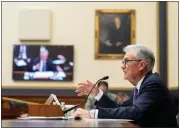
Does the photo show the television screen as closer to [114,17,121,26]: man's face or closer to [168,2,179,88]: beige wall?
[114,17,121,26]: man's face

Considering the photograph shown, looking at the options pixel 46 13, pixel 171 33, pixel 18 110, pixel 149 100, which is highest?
pixel 46 13

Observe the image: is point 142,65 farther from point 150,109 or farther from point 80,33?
point 80,33

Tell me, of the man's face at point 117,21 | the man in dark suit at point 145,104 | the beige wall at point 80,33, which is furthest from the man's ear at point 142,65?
the man's face at point 117,21

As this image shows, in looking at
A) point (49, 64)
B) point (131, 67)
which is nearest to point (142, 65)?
point (131, 67)

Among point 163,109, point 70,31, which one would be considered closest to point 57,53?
point 70,31

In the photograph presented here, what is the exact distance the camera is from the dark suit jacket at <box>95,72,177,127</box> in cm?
262

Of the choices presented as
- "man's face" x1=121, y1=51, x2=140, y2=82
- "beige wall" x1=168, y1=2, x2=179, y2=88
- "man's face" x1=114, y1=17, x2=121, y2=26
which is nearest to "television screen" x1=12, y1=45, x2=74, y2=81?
"man's face" x1=114, y1=17, x2=121, y2=26

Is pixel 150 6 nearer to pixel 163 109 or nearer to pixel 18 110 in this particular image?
pixel 18 110

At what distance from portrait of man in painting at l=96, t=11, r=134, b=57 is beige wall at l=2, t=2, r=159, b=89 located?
0.57 feet

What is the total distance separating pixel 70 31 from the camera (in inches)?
344

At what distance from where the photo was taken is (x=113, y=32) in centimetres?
871

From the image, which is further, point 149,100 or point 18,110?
point 18,110

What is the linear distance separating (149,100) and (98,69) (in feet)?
19.6

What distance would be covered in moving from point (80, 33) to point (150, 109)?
6.19 meters
